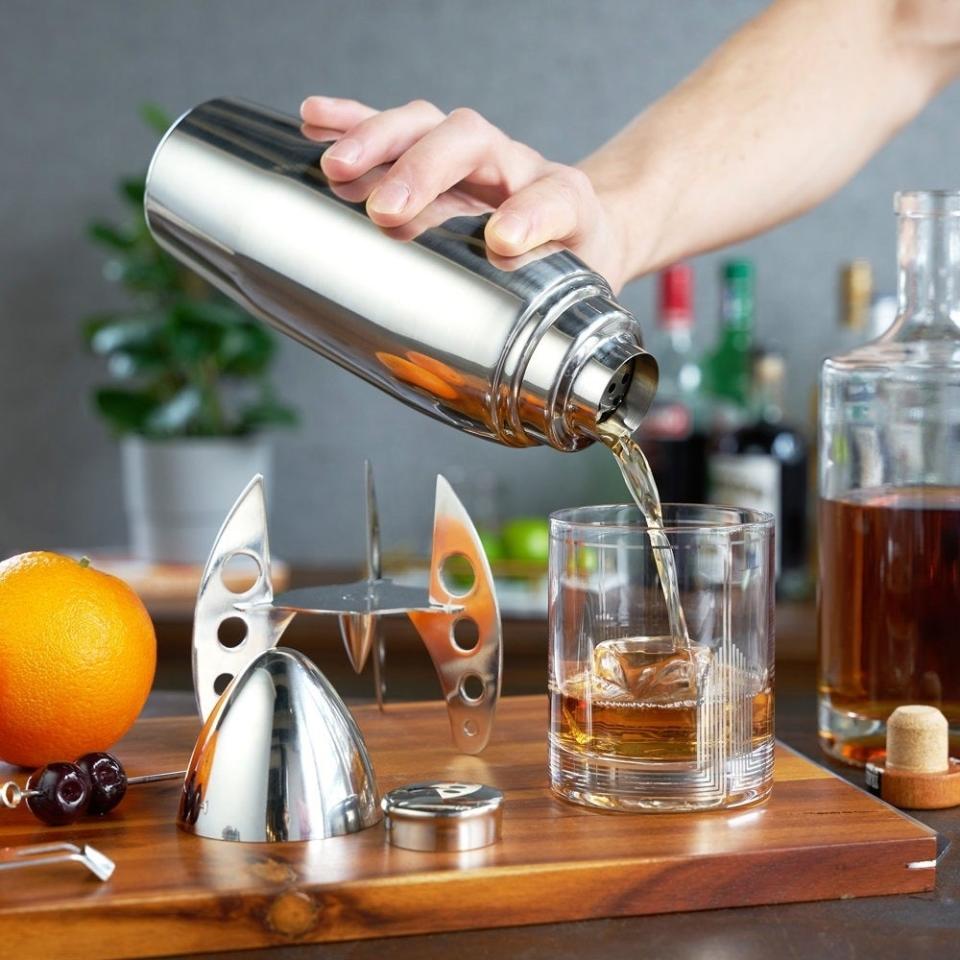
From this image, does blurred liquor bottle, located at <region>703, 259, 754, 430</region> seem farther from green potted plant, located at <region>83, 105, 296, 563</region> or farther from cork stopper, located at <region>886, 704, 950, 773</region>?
cork stopper, located at <region>886, 704, 950, 773</region>

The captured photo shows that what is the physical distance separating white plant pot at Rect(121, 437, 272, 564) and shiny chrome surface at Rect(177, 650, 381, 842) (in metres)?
1.35

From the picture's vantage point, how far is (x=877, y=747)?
95 centimetres

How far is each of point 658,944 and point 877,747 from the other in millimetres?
346

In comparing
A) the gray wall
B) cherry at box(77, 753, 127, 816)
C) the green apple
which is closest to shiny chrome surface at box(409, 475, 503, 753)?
cherry at box(77, 753, 127, 816)

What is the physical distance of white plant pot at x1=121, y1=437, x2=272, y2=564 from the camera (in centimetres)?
212

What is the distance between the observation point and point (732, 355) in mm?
2225

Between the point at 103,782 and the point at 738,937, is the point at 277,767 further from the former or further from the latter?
the point at 738,937

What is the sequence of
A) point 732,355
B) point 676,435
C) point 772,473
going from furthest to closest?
1. point 732,355
2. point 676,435
3. point 772,473

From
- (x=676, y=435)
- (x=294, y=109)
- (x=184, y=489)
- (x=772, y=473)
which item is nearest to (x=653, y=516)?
(x=772, y=473)

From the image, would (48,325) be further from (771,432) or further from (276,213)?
(276,213)

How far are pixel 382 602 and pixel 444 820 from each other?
0.61 feet

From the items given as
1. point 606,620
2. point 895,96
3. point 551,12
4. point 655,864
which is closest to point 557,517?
point 606,620

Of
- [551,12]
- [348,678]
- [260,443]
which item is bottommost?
[348,678]

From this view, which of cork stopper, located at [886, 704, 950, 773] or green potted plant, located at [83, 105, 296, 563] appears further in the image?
green potted plant, located at [83, 105, 296, 563]
